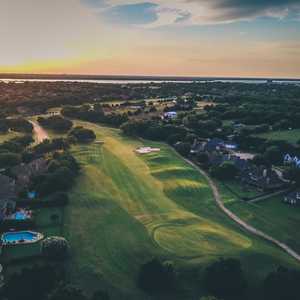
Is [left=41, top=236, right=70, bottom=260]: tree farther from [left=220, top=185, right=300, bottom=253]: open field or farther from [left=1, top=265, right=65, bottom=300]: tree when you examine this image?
[left=220, top=185, right=300, bottom=253]: open field

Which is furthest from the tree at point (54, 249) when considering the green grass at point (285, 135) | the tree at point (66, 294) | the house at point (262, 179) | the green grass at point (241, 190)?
the green grass at point (285, 135)

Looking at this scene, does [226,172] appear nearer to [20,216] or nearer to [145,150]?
[145,150]

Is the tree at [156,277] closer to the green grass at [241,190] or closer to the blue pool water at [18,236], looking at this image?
the blue pool water at [18,236]

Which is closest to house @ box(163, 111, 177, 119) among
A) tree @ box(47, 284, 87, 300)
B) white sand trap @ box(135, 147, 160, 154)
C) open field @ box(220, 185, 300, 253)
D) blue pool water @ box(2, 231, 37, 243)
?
white sand trap @ box(135, 147, 160, 154)

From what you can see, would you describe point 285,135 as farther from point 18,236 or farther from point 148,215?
point 18,236

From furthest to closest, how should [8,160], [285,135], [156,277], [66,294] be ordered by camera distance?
1. [285,135]
2. [8,160]
3. [156,277]
4. [66,294]

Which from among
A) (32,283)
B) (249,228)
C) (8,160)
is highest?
(8,160)

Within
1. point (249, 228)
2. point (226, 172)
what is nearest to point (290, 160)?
point (226, 172)

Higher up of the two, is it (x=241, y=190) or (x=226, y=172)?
(x=226, y=172)

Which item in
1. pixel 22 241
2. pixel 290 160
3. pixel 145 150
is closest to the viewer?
pixel 22 241

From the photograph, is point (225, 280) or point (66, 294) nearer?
point (66, 294)
